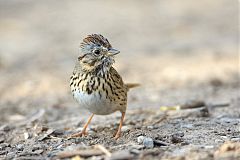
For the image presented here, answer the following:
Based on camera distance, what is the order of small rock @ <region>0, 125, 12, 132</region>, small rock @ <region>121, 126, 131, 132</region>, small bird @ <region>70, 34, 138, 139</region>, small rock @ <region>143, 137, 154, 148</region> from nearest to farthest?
small rock @ <region>143, 137, 154, 148</region>
small bird @ <region>70, 34, 138, 139</region>
small rock @ <region>121, 126, 131, 132</region>
small rock @ <region>0, 125, 12, 132</region>

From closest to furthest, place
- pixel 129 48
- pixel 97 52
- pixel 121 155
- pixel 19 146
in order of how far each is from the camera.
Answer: pixel 121 155 → pixel 19 146 → pixel 97 52 → pixel 129 48

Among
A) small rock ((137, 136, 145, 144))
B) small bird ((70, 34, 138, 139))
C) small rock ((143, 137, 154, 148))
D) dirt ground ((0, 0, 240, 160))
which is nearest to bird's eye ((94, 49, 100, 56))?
small bird ((70, 34, 138, 139))

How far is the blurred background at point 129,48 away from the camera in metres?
9.71

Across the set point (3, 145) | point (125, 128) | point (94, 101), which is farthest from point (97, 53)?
point (3, 145)

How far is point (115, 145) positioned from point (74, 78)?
116 cm

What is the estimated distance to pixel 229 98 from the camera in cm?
887

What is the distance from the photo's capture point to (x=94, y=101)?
253 inches

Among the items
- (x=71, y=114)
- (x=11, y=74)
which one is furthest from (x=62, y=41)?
(x=71, y=114)

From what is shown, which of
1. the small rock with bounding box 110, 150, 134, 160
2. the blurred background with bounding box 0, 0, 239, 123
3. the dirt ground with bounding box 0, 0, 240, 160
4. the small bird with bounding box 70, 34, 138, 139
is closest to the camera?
the small rock with bounding box 110, 150, 134, 160

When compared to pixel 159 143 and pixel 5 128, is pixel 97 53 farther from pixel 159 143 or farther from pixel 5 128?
pixel 5 128

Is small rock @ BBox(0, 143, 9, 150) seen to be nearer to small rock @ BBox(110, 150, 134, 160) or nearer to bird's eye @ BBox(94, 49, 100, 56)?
bird's eye @ BBox(94, 49, 100, 56)

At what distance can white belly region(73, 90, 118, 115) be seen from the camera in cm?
642

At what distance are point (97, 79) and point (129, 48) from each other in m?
7.68

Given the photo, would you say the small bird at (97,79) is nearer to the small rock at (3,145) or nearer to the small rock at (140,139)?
the small rock at (140,139)
